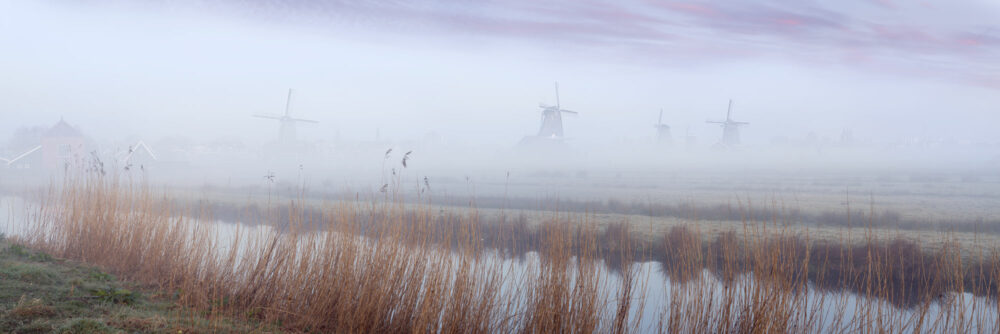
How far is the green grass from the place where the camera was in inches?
146

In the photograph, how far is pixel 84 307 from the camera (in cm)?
437

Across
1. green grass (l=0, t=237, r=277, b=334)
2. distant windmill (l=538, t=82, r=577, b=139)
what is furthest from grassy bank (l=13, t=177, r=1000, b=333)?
distant windmill (l=538, t=82, r=577, b=139)

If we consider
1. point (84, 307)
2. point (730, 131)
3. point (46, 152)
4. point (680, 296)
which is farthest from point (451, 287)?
point (730, 131)

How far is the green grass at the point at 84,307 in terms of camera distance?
12.2 ft

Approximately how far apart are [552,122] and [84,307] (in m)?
58.4

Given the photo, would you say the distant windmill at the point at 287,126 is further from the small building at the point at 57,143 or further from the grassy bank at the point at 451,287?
the grassy bank at the point at 451,287

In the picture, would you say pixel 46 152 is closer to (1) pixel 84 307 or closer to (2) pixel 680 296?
(1) pixel 84 307

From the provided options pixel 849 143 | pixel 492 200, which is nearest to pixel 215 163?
pixel 492 200

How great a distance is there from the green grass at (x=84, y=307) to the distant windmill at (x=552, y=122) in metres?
55.6

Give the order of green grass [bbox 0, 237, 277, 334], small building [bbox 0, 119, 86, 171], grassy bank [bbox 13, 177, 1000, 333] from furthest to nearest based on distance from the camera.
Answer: small building [bbox 0, 119, 86, 171]
grassy bank [bbox 13, 177, 1000, 333]
green grass [bbox 0, 237, 277, 334]

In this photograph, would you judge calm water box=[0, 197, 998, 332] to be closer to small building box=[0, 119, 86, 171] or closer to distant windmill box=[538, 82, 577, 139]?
small building box=[0, 119, 86, 171]

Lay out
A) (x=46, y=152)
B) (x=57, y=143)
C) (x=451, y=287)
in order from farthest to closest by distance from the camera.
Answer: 1. (x=57, y=143)
2. (x=46, y=152)
3. (x=451, y=287)

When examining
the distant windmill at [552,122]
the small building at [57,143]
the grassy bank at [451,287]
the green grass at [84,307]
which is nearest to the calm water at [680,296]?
the grassy bank at [451,287]

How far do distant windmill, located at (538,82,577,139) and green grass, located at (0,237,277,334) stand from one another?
55.6 m
